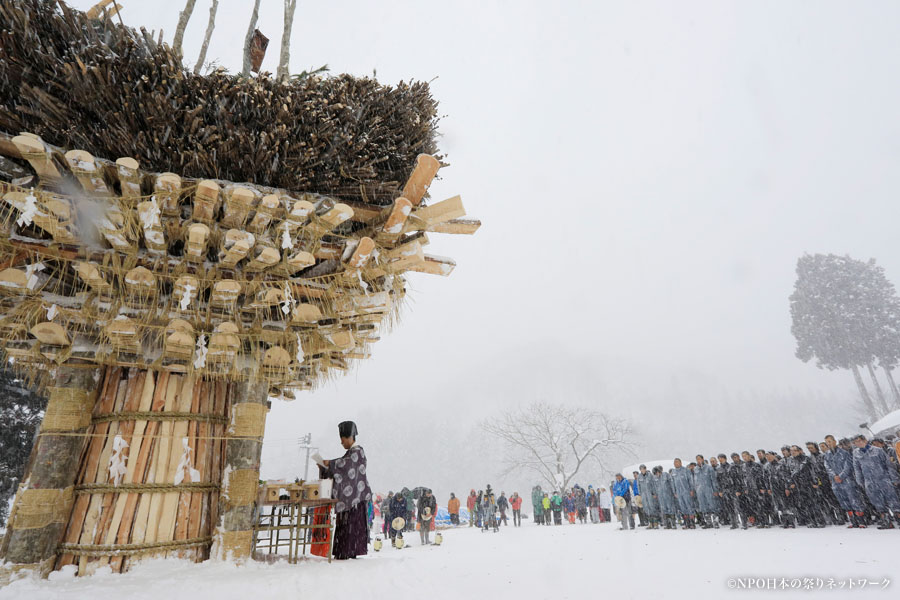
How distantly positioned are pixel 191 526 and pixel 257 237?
2.83 meters

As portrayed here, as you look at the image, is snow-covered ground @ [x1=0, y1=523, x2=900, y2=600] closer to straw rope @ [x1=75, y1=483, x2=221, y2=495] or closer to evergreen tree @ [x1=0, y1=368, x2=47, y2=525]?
straw rope @ [x1=75, y1=483, x2=221, y2=495]

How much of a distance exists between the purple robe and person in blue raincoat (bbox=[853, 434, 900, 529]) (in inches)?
346

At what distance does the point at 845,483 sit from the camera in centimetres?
841

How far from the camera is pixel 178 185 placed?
132 inches

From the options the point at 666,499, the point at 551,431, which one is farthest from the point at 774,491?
the point at 551,431

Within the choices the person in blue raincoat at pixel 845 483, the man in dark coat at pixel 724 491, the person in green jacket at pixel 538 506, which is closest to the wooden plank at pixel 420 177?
the person in blue raincoat at pixel 845 483

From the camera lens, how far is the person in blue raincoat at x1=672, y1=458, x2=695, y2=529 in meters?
11.6

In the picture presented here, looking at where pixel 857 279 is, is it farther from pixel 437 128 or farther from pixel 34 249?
pixel 34 249

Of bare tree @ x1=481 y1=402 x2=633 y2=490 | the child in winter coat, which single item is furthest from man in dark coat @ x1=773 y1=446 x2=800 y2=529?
bare tree @ x1=481 y1=402 x2=633 y2=490

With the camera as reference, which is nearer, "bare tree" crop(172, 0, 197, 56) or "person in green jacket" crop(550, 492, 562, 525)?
"bare tree" crop(172, 0, 197, 56)

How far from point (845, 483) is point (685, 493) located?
155 inches

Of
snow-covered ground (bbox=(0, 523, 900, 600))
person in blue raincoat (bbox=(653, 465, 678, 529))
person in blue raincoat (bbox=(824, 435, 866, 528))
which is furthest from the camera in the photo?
person in blue raincoat (bbox=(653, 465, 678, 529))

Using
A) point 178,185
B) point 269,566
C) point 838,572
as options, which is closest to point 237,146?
point 178,185

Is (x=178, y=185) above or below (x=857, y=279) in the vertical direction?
below
